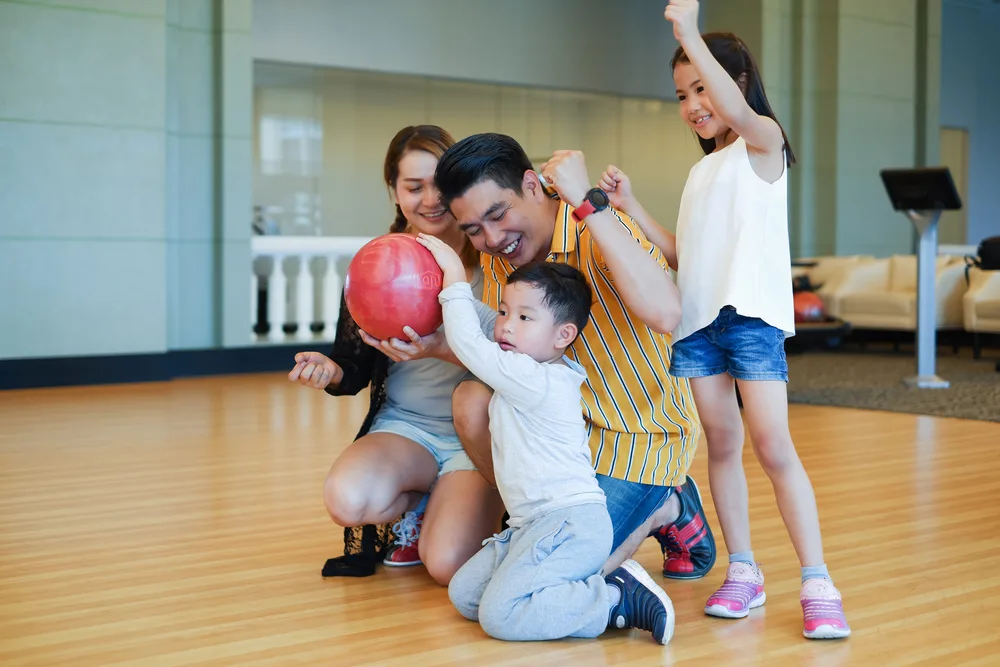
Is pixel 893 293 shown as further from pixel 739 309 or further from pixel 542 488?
pixel 542 488

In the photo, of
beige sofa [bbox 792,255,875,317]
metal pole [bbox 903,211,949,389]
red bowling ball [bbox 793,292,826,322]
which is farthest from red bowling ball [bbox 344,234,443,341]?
beige sofa [bbox 792,255,875,317]

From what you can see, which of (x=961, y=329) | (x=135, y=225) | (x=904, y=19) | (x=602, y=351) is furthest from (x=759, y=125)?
(x=904, y=19)

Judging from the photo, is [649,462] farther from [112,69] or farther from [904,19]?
[904,19]

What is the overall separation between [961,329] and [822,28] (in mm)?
3156

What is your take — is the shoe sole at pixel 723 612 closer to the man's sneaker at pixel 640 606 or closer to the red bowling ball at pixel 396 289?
the man's sneaker at pixel 640 606

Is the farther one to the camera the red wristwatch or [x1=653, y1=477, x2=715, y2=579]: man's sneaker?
[x1=653, y1=477, x2=715, y2=579]: man's sneaker

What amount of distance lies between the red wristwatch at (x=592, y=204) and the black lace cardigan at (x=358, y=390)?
774 millimetres

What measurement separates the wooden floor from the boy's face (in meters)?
0.57

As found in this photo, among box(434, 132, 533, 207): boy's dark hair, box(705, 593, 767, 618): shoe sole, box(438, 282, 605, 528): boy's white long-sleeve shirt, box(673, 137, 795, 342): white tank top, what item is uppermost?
box(434, 132, 533, 207): boy's dark hair

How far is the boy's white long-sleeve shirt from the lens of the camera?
2117 mm

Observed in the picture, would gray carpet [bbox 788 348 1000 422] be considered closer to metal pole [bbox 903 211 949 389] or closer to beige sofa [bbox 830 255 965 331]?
metal pole [bbox 903 211 949 389]

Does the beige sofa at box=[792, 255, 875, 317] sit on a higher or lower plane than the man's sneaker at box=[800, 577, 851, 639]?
higher

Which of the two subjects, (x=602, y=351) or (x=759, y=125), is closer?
(x=759, y=125)

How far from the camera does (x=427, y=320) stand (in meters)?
2.29
